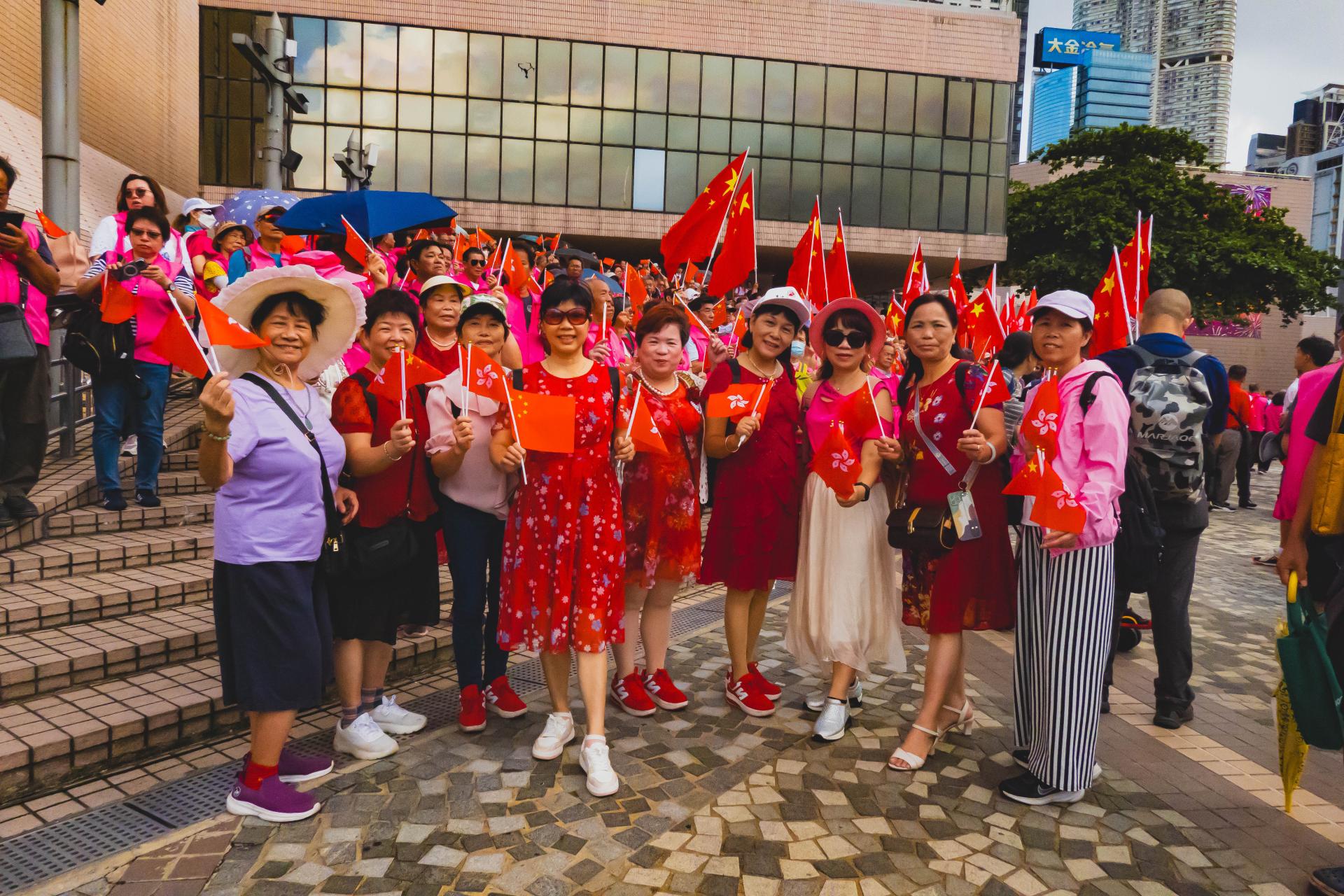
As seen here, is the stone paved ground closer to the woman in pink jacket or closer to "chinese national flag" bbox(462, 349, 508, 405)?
the woman in pink jacket

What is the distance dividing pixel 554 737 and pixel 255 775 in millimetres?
1162

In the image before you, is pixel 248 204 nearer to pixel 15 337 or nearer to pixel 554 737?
pixel 15 337

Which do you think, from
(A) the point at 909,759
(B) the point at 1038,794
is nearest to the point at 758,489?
(A) the point at 909,759

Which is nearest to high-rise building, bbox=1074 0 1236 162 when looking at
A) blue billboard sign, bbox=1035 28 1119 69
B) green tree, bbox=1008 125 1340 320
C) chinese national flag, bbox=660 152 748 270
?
blue billboard sign, bbox=1035 28 1119 69

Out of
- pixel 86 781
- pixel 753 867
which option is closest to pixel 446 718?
pixel 86 781

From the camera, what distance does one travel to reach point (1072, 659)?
3449mm

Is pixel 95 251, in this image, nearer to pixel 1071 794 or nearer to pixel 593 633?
pixel 593 633

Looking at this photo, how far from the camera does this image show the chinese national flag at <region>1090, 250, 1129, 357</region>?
17.9 ft

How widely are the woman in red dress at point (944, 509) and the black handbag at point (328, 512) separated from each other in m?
2.42

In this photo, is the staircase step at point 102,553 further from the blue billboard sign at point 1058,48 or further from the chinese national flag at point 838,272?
the blue billboard sign at point 1058,48

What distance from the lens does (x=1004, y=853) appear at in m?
3.11

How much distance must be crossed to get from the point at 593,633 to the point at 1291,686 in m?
2.50

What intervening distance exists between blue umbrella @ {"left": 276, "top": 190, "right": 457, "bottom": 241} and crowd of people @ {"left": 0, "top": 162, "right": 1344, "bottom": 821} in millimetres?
1517

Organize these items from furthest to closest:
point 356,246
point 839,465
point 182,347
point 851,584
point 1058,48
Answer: point 1058,48, point 356,246, point 851,584, point 839,465, point 182,347
